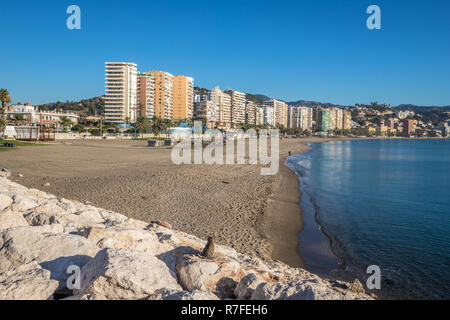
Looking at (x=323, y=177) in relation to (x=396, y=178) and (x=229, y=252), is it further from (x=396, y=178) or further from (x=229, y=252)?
(x=229, y=252)

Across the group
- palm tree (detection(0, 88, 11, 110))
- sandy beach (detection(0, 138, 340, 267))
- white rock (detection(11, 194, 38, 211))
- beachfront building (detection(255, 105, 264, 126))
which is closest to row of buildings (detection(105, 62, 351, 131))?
beachfront building (detection(255, 105, 264, 126))

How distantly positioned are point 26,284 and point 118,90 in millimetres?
113108

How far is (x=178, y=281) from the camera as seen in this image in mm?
4082

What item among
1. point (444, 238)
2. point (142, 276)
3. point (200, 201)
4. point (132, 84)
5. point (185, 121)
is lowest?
point (444, 238)

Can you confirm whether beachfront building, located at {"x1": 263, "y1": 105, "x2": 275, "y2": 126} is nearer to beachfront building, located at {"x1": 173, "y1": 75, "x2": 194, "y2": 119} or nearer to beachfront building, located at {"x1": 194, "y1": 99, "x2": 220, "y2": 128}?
beachfront building, located at {"x1": 194, "y1": 99, "x2": 220, "y2": 128}

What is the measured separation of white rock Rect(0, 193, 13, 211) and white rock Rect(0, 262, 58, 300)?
2.75 metres

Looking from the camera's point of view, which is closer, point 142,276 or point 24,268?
point 142,276

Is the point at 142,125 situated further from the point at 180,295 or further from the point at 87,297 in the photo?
the point at 180,295

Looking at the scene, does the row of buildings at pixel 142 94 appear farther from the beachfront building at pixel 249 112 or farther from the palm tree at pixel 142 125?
the beachfront building at pixel 249 112

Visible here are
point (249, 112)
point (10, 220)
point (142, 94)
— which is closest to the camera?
point (10, 220)

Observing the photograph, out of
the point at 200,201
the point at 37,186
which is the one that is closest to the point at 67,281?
the point at 200,201

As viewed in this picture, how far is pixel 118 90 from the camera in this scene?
108125 millimetres

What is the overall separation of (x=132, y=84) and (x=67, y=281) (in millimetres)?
113389

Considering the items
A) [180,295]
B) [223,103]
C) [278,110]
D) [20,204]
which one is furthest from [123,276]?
[278,110]
